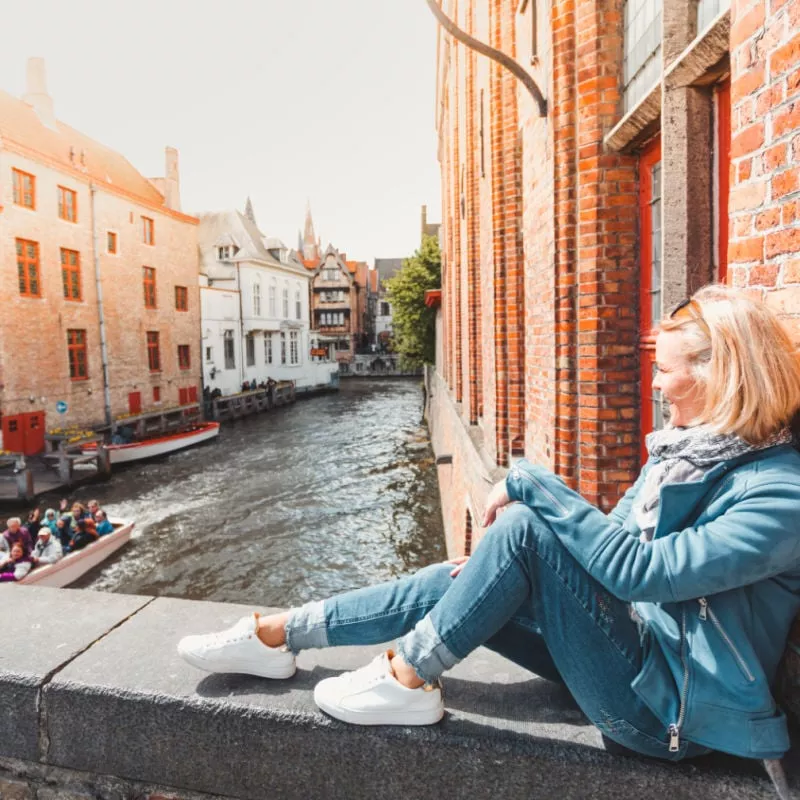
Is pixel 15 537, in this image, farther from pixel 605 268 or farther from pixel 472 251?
pixel 605 268

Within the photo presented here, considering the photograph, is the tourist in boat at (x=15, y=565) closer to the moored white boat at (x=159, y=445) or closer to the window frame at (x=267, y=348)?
the moored white boat at (x=159, y=445)

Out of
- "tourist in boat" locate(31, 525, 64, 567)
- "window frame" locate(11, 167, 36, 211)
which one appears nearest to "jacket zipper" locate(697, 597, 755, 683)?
"tourist in boat" locate(31, 525, 64, 567)

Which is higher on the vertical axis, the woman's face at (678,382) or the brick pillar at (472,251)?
the brick pillar at (472,251)

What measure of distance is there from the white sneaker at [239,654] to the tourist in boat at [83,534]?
11.6 metres

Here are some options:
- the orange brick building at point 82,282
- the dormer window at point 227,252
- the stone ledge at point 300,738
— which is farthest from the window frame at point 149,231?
the stone ledge at point 300,738

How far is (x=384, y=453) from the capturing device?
23.3m

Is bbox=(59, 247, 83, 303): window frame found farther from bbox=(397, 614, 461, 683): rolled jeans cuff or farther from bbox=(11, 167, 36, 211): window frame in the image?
bbox=(397, 614, 461, 683): rolled jeans cuff

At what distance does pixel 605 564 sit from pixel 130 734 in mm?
1592

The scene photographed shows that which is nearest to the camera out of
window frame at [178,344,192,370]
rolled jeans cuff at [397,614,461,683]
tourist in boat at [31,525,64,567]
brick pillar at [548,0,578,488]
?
rolled jeans cuff at [397,614,461,683]

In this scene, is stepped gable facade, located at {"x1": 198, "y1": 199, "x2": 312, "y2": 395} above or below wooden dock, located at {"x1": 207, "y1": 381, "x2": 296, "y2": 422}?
above

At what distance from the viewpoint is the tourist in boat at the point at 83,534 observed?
12.0 metres

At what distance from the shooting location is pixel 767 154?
5.42ft

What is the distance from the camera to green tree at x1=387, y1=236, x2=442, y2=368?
90.8 ft

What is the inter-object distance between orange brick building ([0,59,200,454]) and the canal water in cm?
379
